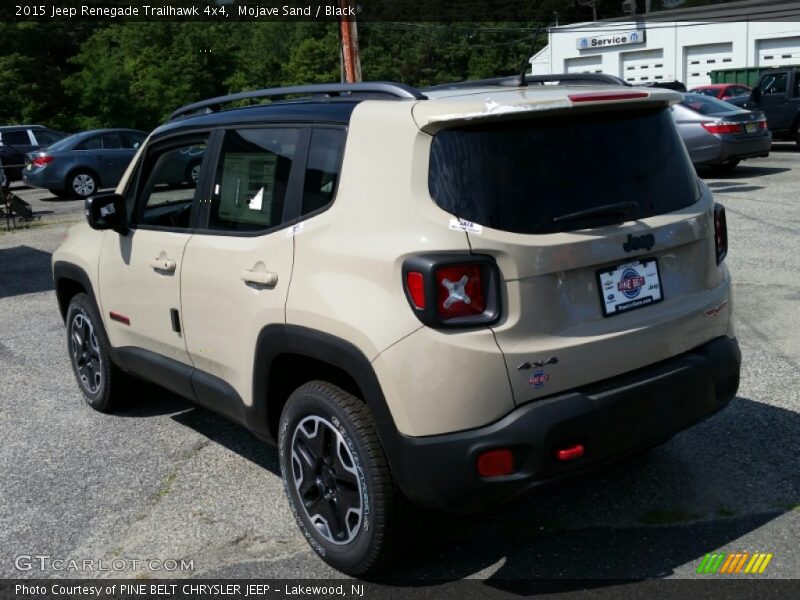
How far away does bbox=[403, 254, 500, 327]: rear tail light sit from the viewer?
9.95 ft

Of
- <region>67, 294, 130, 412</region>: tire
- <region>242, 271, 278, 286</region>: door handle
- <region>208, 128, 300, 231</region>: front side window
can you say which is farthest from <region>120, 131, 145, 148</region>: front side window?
<region>242, 271, 278, 286</region>: door handle

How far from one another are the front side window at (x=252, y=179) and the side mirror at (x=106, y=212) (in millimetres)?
911

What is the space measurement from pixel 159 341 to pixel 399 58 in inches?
3278

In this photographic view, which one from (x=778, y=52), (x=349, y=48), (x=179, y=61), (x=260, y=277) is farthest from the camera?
(x=179, y=61)

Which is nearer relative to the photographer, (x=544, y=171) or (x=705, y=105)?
(x=544, y=171)

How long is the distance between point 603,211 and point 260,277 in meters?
1.39

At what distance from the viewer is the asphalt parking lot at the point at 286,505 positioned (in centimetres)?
366

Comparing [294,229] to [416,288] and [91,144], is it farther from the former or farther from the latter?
[91,144]

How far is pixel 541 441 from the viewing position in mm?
3082

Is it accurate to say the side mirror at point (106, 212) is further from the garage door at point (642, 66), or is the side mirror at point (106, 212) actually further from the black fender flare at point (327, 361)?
the garage door at point (642, 66)

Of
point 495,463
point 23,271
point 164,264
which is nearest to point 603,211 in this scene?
point 495,463

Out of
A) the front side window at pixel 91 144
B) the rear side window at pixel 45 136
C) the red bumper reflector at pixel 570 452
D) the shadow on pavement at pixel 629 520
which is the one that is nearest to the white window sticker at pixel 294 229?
the shadow on pavement at pixel 629 520

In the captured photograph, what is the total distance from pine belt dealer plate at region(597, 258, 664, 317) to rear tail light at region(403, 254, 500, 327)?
1.58ft

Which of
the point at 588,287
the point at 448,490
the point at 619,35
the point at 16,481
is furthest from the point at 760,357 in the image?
the point at 619,35
